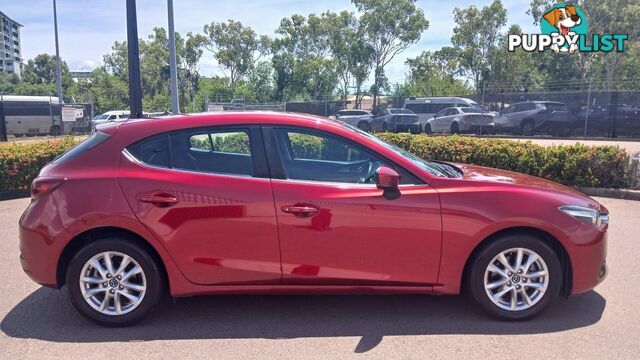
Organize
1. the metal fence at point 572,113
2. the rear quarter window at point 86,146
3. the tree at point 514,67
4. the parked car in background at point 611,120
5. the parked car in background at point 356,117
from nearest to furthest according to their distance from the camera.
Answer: the rear quarter window at point 86,146
the parked car in background at point 611,120
the metal fence at point 572,113
the parked car in background at point 356,117
the tree at point 514,67

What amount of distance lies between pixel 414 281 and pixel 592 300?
1.74 meters

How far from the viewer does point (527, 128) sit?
24.3 meters

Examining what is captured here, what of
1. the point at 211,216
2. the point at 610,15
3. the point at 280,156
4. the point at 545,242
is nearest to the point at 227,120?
the point at 280,156

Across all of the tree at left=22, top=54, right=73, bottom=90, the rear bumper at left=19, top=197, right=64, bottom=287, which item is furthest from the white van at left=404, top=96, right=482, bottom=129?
the tree at left=22, top=54, right=73, bottom=90

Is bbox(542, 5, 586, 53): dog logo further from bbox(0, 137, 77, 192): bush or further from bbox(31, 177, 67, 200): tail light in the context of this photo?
bbox(31, 177, 67, 200): tail light

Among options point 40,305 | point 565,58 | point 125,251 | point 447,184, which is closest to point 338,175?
point 447,184

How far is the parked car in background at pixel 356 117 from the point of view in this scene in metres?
30.0

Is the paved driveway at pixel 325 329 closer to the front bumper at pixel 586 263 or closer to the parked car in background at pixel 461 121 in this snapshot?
the front bumper at pixel 586 263

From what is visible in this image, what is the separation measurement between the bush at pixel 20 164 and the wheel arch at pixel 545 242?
8.48 m

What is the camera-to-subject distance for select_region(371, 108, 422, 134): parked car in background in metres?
26.8

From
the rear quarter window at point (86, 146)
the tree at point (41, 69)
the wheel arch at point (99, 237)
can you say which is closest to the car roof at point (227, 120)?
the rear quarter window at point (86, 146)

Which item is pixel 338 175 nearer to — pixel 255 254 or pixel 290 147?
pixel 290 147

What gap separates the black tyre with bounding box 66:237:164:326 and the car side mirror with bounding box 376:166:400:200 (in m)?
1.81

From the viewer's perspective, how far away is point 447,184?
3.89 meters
